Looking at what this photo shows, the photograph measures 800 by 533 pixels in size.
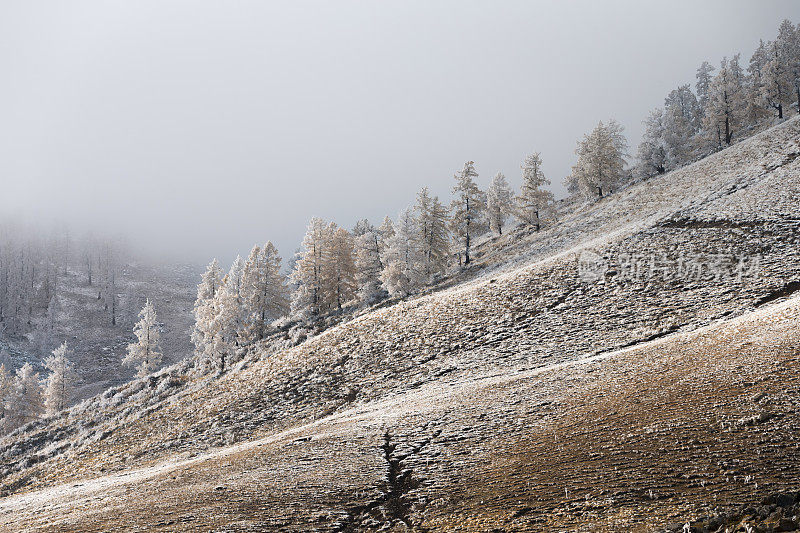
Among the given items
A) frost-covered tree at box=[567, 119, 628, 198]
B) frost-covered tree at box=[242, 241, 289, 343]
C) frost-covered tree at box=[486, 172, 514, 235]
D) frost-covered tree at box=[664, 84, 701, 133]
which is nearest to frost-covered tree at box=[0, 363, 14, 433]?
frost-covered tree at box=[242, 241, 289, 343]

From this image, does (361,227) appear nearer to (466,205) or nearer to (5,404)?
(466,205)

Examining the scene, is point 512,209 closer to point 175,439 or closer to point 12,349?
point 175,439

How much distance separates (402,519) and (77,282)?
158590 mm

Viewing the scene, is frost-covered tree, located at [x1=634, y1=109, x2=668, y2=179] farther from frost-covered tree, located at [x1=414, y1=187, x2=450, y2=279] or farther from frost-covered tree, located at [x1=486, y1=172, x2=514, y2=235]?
frost-covered tree, located at [x1=414, y1=187, x2=450, y2=279]

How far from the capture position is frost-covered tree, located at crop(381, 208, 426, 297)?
5475cm

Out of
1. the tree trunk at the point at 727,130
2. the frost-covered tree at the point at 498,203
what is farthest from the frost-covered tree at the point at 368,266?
the tree trunk at the point at 727,130

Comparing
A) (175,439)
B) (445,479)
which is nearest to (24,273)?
(175,439)

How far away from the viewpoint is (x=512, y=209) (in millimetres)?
80688

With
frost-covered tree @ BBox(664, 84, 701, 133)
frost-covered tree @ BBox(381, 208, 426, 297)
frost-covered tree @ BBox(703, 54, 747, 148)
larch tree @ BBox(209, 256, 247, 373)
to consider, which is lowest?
larch tree @ BBox(209, 256, 247, 373)

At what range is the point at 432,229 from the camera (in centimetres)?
6131

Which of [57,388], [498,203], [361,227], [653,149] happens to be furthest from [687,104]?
[57,388]

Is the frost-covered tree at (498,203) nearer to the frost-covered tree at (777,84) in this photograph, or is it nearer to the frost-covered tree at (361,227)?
the frost-covered tree at (361,227)

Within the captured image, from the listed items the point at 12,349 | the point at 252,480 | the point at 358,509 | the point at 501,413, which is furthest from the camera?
the point at 12,349

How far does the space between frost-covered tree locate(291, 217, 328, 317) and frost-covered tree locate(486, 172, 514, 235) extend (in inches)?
1330
